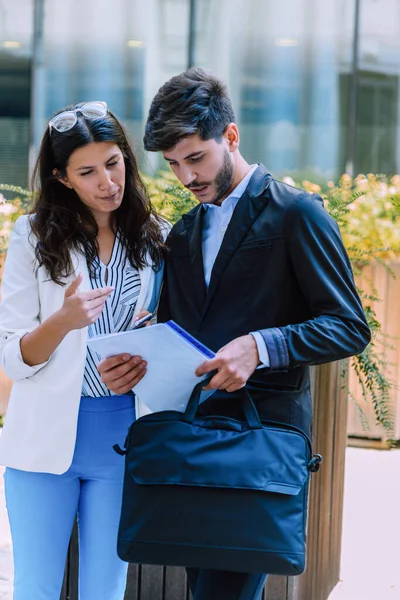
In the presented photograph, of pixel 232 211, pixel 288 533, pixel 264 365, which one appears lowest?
pixel 288 533

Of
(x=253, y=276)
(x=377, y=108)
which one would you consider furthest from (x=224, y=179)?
(x=377, y=108)

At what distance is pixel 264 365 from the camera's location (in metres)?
2.10

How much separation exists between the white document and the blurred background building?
7.98 metres

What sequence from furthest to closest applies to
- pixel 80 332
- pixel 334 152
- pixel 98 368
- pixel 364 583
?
pixel 334 152
pixel 364 583
pixel 80 332
pixel 98 368

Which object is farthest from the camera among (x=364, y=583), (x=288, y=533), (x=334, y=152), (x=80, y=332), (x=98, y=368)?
(x=334, y=152)

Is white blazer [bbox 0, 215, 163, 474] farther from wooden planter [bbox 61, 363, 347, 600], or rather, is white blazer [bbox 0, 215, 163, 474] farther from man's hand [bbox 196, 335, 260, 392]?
wooden planter [bbox 61, 363, 347, 600]

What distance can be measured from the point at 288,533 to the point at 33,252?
0.95m

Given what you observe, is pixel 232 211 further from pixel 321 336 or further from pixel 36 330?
pixel 36 330

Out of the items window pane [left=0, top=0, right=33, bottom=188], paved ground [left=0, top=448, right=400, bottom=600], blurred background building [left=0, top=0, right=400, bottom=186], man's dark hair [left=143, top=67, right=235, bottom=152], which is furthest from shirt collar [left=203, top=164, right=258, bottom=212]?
window pane [left=0, top=0, right=33, bottom=188]

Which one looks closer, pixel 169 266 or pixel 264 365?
pixel 264 365

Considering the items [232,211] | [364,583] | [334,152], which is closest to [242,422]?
[232,211]

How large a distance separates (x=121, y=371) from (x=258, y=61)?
840cm

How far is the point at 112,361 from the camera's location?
7.25ft

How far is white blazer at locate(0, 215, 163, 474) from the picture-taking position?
2.37 m
